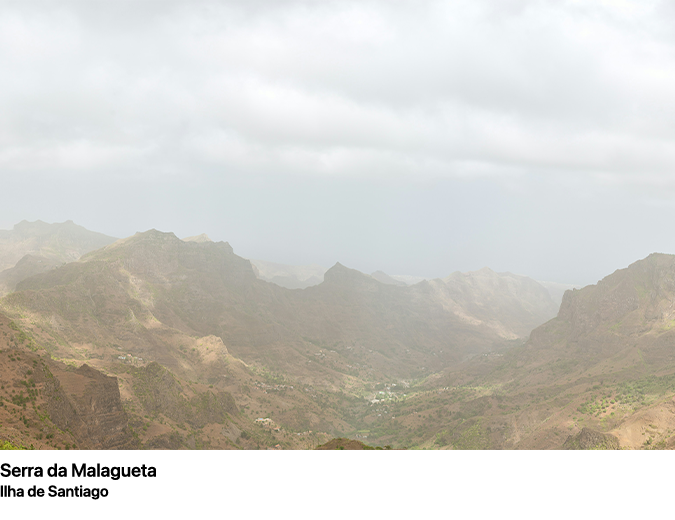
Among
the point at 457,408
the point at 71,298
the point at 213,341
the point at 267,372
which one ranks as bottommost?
the point at 457,408

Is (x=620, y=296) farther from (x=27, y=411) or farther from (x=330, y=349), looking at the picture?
(x=27, y=411)

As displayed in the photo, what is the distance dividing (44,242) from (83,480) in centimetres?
22351

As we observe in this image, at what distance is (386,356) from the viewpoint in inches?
5856

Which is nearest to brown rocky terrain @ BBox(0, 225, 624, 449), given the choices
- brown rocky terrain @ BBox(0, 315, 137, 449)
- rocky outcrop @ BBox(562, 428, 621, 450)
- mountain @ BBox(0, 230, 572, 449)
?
mountain @ BBox(0, 230, 572, 449)

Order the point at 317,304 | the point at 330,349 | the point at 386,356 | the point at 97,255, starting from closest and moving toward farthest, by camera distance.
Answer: the point at 97,255, the point at 330,349, the point at 386,356, the point at 317,304

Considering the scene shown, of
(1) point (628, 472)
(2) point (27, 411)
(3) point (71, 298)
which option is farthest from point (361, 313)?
(1) point (628, 472)

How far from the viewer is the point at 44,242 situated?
7087 inches

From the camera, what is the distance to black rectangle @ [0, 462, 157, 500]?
6.23 metres

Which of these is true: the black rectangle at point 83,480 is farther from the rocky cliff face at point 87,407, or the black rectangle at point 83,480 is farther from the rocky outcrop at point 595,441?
the rocky outcrop at point 595,441

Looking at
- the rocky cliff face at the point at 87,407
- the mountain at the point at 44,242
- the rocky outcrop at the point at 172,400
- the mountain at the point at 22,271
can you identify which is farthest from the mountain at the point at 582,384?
the mountain at the point at 44,242

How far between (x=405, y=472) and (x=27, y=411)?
27401 mm

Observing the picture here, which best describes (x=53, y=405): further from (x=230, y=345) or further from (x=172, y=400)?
(x=230, y=345)

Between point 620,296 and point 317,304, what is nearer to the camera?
point 620,296

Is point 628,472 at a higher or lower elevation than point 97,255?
lower
